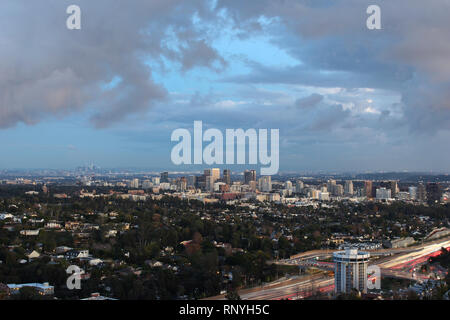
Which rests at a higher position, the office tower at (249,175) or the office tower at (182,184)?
the office tower at (249,175)

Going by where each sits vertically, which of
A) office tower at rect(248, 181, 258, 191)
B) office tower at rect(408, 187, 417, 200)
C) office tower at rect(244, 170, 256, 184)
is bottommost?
office tower at rect(408, 187, 417, 200)

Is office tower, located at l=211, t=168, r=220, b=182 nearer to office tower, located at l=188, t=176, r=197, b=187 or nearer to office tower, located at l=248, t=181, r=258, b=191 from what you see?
office tower, located at l=188, t=176, r=197, b=187

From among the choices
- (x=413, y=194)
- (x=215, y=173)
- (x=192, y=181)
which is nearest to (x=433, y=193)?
(x=413, y=194)

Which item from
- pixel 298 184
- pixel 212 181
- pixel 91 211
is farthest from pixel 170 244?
pixel 298 184

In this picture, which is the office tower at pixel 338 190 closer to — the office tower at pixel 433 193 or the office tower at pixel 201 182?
the office tower at pixel 433 193

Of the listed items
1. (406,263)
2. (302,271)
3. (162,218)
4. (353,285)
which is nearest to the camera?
(353,285)

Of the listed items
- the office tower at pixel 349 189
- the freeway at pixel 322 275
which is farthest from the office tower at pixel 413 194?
the freeway at pixel 322 275

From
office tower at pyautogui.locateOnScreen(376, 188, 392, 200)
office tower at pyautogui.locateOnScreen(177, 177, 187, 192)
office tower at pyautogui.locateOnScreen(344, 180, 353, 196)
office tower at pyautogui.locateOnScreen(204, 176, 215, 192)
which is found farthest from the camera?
office tower at pyautogui.locateOnScreen(204, 176, 215, 192)

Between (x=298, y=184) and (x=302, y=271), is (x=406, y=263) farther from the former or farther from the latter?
(x=298, y=184)

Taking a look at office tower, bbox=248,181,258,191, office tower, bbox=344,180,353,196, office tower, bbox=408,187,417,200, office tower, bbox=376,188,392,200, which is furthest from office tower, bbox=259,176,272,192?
office tower, bbox=408,187,417,200
